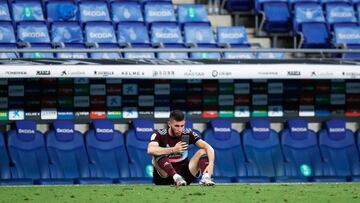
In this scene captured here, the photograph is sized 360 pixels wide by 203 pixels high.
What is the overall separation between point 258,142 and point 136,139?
255 centimetres

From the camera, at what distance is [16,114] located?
2072 centimetres

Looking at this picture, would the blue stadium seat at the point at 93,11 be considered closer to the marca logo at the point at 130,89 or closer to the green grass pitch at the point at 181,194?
the marca logo at the point at 130,89

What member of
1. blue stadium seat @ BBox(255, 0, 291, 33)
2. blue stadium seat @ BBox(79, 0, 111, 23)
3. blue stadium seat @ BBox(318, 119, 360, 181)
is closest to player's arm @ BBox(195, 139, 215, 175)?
blue stadium seat @ BBox(318, 119, 360, 181)

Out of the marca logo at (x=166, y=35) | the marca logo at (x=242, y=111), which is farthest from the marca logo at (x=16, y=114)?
the marca logo at (x=242, y=111)

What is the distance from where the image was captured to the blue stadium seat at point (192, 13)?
74.3 feet

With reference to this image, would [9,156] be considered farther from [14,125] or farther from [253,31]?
[253,31]

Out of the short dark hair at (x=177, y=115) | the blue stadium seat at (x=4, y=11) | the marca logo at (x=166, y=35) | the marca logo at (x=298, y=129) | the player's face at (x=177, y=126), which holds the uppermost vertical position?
the blue stadium seat at (x=4, y=11)

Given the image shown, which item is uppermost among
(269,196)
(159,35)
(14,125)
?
(159,35)

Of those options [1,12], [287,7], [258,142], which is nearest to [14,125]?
[1,12]

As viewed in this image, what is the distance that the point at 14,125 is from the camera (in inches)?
811

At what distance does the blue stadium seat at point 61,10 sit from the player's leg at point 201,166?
7.05 meters

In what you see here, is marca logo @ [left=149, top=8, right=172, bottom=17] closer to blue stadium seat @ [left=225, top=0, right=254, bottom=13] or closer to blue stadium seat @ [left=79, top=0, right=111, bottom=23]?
blue stadium seat @ [left=79, top=0, right=111, bottom=23]

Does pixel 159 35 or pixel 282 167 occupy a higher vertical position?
pixel 159 35

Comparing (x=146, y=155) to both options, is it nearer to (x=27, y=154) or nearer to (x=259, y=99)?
(x=27, y=154)
